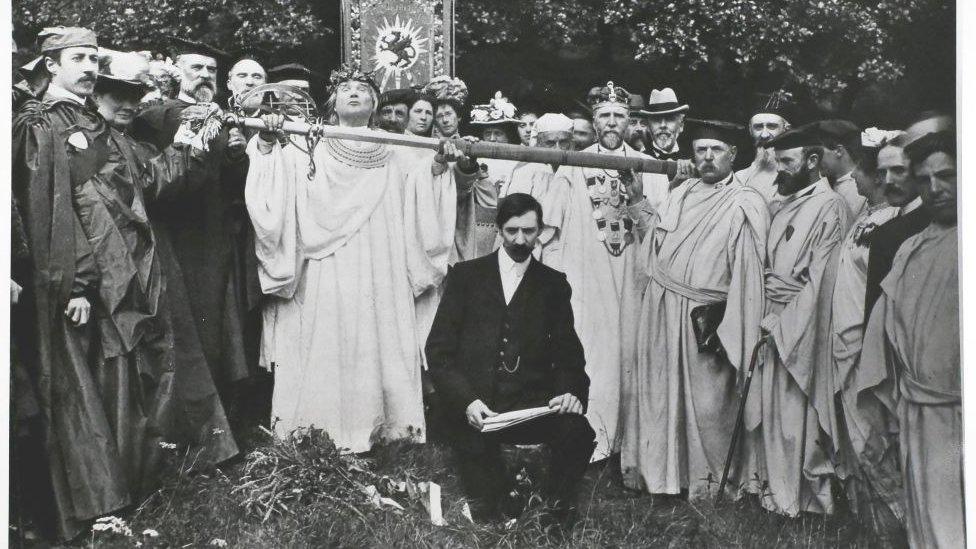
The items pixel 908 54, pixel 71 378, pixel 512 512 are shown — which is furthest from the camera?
pixel 908 54

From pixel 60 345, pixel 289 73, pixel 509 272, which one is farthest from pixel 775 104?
pixel 60 345

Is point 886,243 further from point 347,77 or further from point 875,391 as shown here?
point 347,77

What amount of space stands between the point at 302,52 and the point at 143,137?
3.30ft

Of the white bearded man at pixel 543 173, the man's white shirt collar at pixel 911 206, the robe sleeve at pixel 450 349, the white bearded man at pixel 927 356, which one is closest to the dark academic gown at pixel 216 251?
the robe sleeve at pixel 450 349

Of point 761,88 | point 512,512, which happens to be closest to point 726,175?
point 761,88

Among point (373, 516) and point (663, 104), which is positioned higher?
point (663, 104)

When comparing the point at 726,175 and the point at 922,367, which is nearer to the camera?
the point at 922,367

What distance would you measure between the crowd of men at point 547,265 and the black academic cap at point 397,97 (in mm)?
12

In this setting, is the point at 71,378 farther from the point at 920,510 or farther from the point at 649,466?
the point at 920,510

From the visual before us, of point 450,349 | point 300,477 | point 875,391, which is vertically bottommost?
point 300,477

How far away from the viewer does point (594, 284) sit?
24.9ft

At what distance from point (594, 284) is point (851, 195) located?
1484 millimetres

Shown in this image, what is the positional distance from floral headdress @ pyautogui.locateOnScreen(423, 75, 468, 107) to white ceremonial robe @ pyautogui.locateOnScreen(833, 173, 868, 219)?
6.96ft

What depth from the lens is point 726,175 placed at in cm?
765
